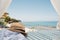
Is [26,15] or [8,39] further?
[26,15]

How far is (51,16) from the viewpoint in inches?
124

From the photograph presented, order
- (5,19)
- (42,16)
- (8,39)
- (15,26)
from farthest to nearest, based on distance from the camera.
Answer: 1. (42,16)
2. (5,19)
3. (15,26)
4. (8,39)

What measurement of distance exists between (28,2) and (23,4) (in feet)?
0.62

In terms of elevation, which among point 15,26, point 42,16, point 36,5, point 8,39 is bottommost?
point 8,39

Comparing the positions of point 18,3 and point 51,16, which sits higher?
point 18,3

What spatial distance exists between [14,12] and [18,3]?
24 cm

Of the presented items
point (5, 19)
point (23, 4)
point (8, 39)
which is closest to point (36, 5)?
point (23, 4)

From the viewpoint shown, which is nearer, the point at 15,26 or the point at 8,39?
the point at 8,39

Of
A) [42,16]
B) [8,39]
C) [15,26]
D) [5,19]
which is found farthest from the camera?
[42,16]

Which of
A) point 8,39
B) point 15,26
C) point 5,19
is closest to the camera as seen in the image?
point 8,39

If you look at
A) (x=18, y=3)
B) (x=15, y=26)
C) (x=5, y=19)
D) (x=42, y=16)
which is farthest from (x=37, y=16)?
(x=15, y=26)

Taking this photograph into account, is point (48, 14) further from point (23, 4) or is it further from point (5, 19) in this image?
point (5, 19)

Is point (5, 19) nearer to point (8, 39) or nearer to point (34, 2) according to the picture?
point (34, 2)

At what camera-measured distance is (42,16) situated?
3.27m
